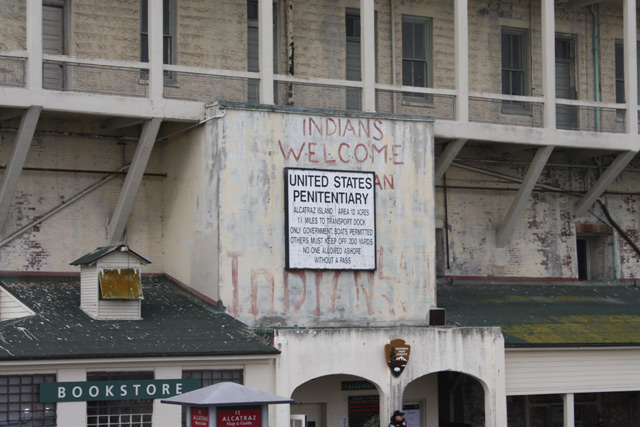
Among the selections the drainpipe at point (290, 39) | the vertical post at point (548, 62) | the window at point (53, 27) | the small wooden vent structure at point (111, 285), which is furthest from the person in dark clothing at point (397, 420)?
the window at point (53, 27)

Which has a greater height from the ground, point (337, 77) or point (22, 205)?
point (337, 77)

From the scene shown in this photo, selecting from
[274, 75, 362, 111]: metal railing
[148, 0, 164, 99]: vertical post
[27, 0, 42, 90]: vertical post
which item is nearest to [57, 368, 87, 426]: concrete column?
[27, 0, 42, 90]: vertical post

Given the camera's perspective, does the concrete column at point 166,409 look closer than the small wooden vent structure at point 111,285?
Yes

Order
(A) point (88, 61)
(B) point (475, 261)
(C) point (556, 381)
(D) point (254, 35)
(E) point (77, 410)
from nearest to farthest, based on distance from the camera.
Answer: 1. (E) point (77, 410)
2. (A) point (88, 61)
3. (C) point (556, 381)
4. (D) point (254, 35)
5. (B) point (475, 261)

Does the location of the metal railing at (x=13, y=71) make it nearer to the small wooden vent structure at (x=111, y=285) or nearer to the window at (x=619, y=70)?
the small wooden vent structure at (x=111, y=285)

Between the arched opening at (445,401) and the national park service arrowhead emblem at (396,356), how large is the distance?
3.24m

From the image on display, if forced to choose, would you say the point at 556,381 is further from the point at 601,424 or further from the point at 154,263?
the point at 154,263

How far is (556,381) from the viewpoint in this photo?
89.5ft

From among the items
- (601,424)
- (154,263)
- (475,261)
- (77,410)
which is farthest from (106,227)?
(601,424)

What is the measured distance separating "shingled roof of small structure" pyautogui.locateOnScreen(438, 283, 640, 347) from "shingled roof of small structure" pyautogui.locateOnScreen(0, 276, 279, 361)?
542cm

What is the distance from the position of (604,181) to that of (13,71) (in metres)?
15.0

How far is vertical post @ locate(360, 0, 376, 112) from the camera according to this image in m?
28.0

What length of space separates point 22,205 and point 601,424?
50.8 ft

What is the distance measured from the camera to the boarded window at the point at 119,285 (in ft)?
79.5
